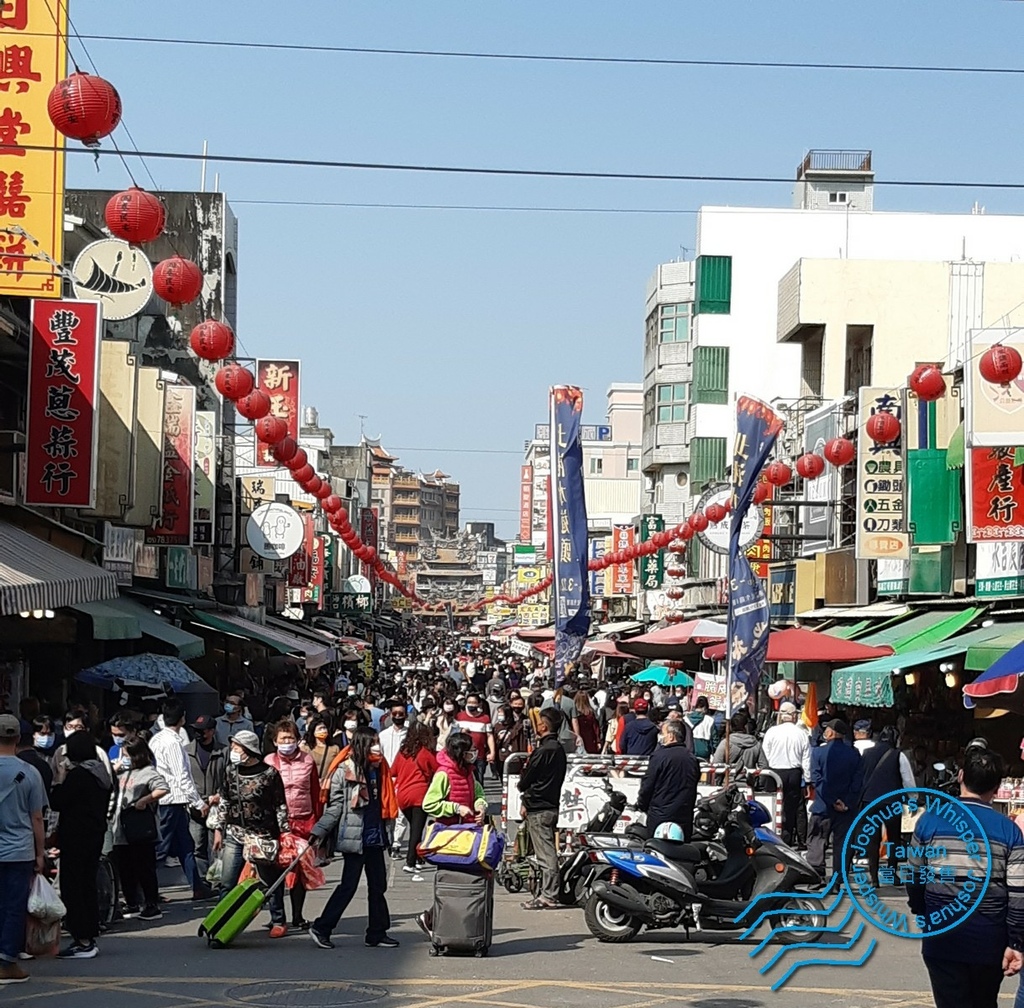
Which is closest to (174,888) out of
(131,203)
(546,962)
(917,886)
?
(546,962)

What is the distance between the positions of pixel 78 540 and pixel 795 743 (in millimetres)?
14025

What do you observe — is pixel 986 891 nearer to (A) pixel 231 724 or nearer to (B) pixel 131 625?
(A) pixel 231 724

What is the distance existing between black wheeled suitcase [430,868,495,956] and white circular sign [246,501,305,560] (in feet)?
84.8

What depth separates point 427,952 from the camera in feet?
39.8

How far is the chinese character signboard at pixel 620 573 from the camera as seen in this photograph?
217 ft

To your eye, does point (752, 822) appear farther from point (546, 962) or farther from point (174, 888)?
point (174, 888)

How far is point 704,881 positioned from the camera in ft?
42.5

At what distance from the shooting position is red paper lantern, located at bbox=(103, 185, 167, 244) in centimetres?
1362

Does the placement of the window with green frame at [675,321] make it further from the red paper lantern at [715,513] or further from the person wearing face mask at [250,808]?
the person wearing face mask at [250,808]

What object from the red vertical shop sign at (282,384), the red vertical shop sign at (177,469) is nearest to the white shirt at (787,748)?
the red vertical shop sign at (177,469)

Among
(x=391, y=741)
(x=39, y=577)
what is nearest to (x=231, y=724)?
(x=391, y=741)

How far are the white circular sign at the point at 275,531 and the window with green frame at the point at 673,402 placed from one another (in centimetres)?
3371

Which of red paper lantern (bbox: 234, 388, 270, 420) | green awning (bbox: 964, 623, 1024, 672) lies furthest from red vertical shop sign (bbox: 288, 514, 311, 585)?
green awning (bbox: 964, 623, 1024, 672)

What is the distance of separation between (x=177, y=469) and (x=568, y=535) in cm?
1044
